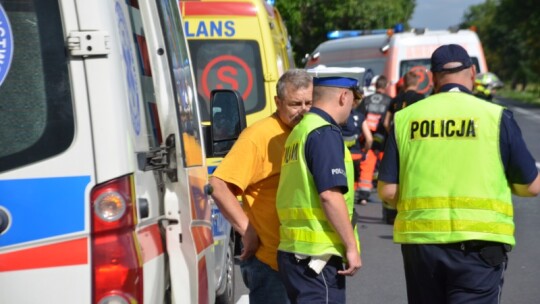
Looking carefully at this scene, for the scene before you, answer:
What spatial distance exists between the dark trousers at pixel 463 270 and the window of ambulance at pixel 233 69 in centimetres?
424

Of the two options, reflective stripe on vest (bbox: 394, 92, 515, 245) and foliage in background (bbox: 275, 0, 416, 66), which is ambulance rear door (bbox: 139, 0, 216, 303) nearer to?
reflective stripe on vest (bbox: 394, 92, 515, 245)

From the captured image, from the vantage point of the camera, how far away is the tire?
7.56m

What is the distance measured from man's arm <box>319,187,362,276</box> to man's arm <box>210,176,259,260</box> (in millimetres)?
693

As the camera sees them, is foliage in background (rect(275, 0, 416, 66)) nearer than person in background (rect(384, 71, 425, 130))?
No

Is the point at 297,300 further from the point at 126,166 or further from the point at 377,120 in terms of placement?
the point at 377,120

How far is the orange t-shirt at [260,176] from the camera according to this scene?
203 inches

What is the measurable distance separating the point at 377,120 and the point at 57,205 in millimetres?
11996

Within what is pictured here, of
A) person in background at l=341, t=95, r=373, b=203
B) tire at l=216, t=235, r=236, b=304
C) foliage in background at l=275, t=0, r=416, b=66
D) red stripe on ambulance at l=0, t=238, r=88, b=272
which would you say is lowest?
tire at l=216, t=235, r=236, b=304

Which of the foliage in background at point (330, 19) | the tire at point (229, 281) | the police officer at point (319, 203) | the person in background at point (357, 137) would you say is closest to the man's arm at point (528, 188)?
the police officer at point (319, 203)

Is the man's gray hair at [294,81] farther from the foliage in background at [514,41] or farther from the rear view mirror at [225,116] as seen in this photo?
the foliage in background at [514,41]

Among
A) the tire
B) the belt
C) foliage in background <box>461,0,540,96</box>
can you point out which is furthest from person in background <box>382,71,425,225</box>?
foliage in background <box>461,0,540,96</box>

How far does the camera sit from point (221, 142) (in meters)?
6.02

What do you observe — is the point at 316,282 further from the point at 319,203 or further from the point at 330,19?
the point at 330,19

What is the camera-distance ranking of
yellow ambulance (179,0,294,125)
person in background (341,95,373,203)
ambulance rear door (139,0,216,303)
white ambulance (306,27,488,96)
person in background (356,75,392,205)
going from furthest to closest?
white ambulance (306,27,488,96)
person in background (356,75,392,205)
person in background (341,95,373,203)
yellow ambulance (179,0,294,125)
ambulance rear door (139,0,216,303)
